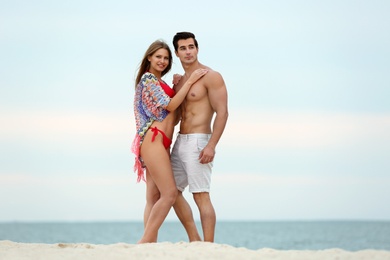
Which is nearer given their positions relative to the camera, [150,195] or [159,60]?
[159,60]

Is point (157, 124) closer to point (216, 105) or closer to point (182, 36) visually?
point (216, 105)

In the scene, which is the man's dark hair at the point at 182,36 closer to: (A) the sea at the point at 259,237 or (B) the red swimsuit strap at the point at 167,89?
(B) the red swimsuit strap at the point at 167,89

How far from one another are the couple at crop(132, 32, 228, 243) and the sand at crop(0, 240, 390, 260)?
27.3 inches

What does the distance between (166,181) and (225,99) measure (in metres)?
1.13

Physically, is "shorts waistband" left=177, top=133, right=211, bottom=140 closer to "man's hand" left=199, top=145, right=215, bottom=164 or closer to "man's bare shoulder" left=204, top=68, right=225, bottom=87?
"man's hand" left=199, top=145, right=215, bottom=164

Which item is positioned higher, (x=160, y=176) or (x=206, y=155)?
(x=206, y=155)

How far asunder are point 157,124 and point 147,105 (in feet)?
0.79

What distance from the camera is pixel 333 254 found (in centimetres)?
779

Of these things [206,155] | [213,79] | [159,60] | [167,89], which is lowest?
[206,155]

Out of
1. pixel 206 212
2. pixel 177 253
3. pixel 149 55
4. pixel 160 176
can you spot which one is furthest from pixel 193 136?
pixel 177 253

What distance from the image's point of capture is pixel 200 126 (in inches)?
352

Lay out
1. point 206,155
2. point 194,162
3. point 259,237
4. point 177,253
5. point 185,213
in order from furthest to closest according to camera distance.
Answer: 1. point 259,237
2. point 185,213
3. point 194,162
4. point 206,155
5. point 177,253

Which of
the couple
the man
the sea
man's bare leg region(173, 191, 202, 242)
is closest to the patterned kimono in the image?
the couple

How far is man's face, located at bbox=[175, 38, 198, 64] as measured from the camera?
351 inches
